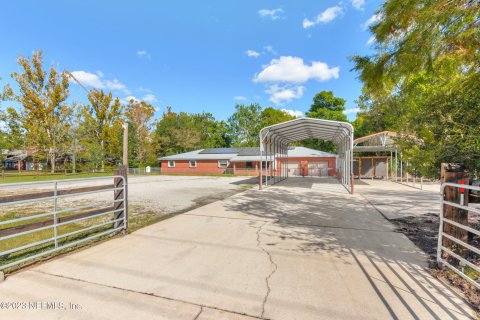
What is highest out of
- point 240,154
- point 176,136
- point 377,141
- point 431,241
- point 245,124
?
point 245,124

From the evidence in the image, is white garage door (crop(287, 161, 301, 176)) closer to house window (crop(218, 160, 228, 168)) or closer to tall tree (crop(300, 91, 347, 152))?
house window (crop(218, 160, 228, 168))

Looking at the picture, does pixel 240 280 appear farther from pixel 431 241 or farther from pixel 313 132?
pixel 313 132

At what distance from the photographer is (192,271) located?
10.7 feet

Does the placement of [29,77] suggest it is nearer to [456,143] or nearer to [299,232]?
[299,232]

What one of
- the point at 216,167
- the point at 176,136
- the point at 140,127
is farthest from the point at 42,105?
the point at 216,167

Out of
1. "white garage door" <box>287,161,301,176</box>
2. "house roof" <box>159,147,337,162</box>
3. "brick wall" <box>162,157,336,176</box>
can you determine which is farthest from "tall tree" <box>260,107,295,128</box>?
"white garage door" <box>287,161,301,176</box>

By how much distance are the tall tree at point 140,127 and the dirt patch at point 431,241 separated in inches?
1443

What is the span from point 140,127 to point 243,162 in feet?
65.0

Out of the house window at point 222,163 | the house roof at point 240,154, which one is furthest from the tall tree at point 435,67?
the house window at point 222,163

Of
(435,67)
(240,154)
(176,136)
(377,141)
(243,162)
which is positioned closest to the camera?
(435,67)

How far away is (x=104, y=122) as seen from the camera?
121ft

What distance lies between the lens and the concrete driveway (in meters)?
2.40

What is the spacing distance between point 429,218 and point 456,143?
392 cm

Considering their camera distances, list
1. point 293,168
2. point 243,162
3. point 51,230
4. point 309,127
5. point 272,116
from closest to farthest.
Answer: point 51,230 → point 309,127 → point 293,168 → point 243,162 → point 272,116
